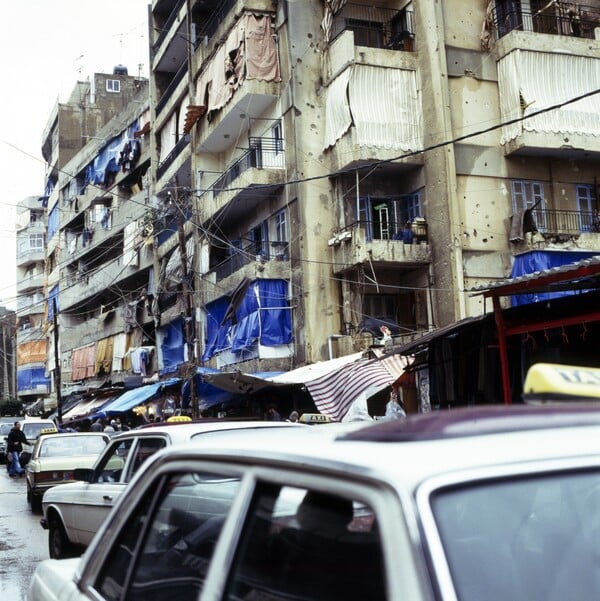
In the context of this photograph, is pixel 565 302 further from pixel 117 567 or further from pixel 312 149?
pixel 312 149

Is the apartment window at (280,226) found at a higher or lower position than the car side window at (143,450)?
higher

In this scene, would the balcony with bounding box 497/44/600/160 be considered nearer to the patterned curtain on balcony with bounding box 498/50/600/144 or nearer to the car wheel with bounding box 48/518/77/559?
the patterned curtain on balcony with bounding box 498/50/600/144

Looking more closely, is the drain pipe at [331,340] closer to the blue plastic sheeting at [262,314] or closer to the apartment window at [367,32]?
the blue plastic sheeting at [262,314]

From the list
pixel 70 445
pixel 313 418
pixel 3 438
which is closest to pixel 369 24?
pixel 313 418

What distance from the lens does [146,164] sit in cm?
4116

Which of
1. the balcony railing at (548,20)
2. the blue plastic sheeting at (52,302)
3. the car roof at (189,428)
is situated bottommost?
the car roof at (189,428)

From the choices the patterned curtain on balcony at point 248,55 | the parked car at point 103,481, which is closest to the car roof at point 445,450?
the parked car at point 103,481

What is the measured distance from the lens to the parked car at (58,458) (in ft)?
44.2

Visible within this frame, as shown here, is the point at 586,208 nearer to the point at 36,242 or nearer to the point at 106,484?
the point at 106,484

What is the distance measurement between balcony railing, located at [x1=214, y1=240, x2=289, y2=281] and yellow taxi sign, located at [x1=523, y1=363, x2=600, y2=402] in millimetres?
22873

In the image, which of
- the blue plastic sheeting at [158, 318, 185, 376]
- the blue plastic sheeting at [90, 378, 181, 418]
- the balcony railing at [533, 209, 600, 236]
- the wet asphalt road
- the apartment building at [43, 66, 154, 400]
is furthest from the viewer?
the apartment building at [43, 66, 154, 400]

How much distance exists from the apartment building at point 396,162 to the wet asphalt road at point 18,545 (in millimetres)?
8241

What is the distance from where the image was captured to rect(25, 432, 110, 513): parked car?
530 inches

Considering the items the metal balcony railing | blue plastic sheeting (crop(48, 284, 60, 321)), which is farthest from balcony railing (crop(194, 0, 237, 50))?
blue plastic sheeting (crop(48, 284, 60, 321))
